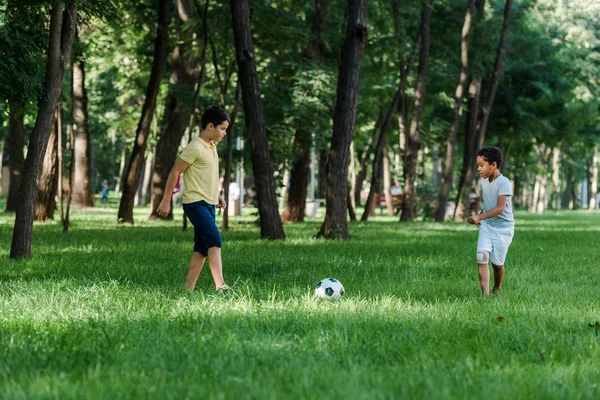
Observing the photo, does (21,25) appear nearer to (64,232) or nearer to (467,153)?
(64,232)

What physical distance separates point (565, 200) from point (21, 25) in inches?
3313

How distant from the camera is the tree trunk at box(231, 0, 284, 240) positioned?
Answer: 15969 millimetres

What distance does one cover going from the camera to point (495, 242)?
852cm

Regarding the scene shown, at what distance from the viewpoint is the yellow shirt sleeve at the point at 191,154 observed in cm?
798

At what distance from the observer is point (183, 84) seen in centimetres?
2362

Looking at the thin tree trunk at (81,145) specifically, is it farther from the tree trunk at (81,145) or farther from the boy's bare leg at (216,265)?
the boy's bare leg at (216,265)

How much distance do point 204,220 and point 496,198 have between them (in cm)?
287

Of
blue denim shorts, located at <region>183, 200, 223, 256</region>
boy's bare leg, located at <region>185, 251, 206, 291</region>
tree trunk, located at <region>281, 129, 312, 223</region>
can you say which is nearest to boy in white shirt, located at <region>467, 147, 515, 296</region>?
blue denim shorts, located at <region>183, 200, 223, 256</region>

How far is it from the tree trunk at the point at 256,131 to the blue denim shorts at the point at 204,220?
26.3ft

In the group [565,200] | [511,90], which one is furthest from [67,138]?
[565,200]

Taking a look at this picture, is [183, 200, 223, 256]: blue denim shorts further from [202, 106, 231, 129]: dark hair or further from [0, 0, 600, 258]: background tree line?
[0, 0, 600, 258]: background tree line

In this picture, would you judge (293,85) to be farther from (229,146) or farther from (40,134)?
(40,134)

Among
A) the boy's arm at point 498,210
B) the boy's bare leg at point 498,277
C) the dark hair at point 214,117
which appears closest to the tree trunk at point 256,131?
the boy's bare leg at point 498,277

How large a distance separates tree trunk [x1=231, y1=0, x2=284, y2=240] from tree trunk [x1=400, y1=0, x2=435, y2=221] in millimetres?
11183
